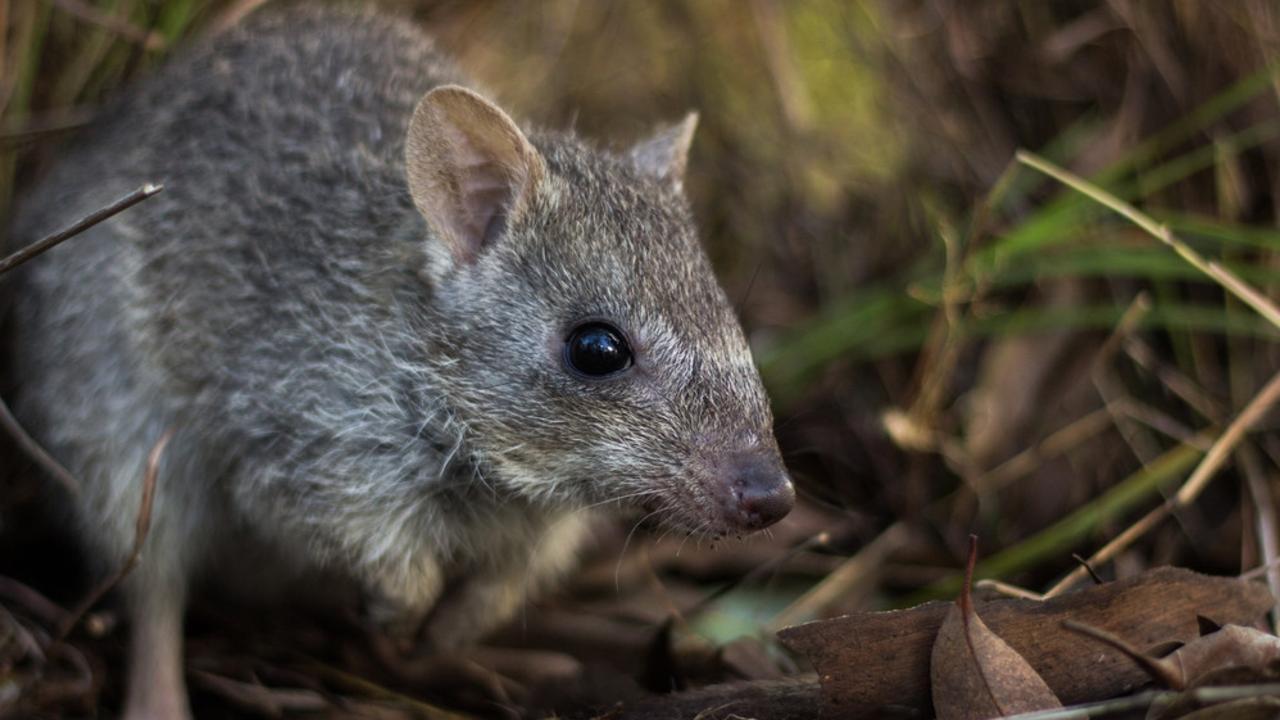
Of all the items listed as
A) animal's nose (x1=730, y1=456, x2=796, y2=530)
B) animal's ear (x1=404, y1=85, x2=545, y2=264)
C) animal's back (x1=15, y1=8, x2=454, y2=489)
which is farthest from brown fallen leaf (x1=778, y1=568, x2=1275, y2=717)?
animal's back (x1=15, y1=8, x2=454, y2=489)

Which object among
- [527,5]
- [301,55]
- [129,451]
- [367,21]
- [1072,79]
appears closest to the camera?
[129,451]

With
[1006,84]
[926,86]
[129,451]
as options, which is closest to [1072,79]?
[1006,84]

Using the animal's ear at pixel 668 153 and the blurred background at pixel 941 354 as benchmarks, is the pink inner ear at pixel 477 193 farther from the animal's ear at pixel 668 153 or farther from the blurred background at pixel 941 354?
the blurred background at pixel 941 354

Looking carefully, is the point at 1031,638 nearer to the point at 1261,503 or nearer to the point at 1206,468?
the point at 1206,468

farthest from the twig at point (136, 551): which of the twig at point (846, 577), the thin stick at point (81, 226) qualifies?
the twig at point (846, 577)

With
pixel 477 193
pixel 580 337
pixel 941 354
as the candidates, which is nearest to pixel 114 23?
pixel 477 193

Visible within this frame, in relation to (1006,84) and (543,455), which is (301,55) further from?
(1006,84)

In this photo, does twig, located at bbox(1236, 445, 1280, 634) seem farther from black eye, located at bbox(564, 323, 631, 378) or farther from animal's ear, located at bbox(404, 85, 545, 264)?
animal's ear, located at bbox(404, 85, 545, 264)
